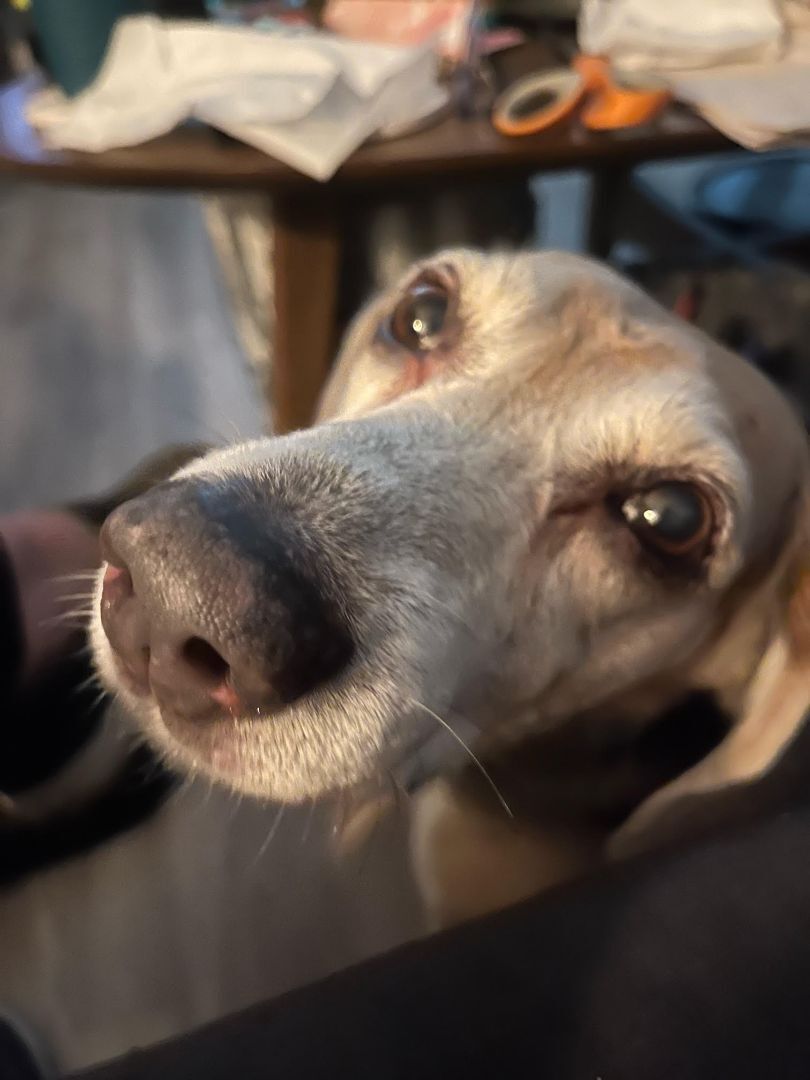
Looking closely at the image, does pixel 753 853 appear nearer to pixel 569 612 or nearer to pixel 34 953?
pixel 569 612

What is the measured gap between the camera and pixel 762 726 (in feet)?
3.38

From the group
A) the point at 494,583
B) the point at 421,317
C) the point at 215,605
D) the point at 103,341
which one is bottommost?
the point at 103,341

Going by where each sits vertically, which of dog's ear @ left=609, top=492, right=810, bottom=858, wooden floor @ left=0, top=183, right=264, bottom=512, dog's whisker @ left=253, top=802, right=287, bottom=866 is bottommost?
wooden floor @ left=0, top=183, right=264, bottom=512

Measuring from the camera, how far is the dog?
Result: 0.69m

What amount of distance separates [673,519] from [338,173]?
3.19 feet

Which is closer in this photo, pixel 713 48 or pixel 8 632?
pixel 8 632

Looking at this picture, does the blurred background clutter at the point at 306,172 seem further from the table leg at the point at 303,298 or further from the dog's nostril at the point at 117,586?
the dog's nostril at the point at 117,586

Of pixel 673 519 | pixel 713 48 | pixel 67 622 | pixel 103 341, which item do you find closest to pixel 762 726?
pixel 673 519

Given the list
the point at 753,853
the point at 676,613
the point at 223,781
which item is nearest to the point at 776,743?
the point at 676,613

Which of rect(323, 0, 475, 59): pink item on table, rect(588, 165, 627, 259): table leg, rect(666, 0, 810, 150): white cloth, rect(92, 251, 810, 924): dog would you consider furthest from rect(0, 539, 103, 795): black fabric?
rect(588, 165, 627, 259): table leg

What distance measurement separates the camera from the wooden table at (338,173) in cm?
155

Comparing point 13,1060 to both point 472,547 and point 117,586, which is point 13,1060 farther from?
point 472,547

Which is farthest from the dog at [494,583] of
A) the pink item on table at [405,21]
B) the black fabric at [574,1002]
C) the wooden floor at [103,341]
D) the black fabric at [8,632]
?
the wooden floor at [103,341]

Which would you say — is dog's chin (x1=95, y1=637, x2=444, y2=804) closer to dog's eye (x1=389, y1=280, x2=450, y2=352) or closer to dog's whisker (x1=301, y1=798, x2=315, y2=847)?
dog's eye (x1=389, y1=280, x2=450, y2=352)
